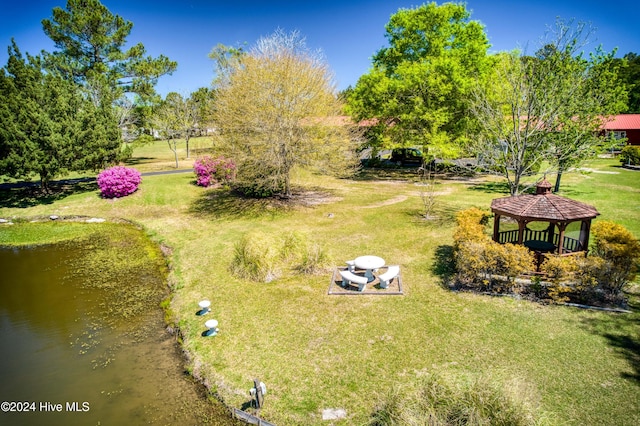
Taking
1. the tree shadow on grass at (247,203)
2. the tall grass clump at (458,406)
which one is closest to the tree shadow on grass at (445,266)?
the tall grass clump at (458,406)

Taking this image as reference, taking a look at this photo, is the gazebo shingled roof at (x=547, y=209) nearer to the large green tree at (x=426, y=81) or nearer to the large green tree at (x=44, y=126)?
the large green tree at (x=426, y=81)

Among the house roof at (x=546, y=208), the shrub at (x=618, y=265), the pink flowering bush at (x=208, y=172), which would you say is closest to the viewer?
the shrub at (x=618, y=265)

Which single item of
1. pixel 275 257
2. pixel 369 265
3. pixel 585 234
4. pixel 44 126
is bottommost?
pixel 275 257

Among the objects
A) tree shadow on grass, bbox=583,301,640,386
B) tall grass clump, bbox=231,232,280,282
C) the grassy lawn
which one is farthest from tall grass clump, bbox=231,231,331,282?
tree shadow on grass, bbox=583,301,640,386

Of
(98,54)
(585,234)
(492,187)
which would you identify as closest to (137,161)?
(98,54)

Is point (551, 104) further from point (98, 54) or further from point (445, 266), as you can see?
point (98, 54)

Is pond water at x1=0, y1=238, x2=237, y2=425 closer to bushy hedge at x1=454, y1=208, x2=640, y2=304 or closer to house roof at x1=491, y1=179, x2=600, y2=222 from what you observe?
bushy hedge at x1=454, y1=208, x2=640, y2=304

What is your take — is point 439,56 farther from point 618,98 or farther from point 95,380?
point 95,380

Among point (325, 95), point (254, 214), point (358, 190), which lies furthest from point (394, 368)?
point (358, 190)
